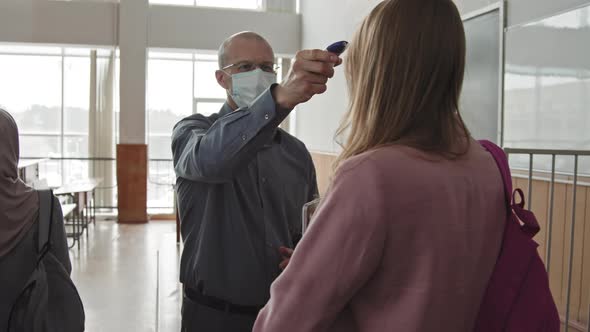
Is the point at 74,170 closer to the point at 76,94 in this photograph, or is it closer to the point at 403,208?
the point at 76,94

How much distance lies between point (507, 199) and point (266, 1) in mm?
10082

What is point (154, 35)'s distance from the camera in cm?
955

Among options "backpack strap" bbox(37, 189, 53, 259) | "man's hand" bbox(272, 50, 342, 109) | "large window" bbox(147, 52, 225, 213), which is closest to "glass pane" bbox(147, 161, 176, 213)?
"large window" bbox(147, 52, 225, 213)

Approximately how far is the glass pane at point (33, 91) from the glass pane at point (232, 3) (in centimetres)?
344

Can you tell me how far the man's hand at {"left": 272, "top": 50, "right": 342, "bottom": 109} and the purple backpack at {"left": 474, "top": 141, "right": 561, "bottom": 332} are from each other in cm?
38

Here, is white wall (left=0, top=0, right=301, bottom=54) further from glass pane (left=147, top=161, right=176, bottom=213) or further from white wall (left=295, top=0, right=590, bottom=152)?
glass pane (left=147, top=161, right=176, bottom=213)

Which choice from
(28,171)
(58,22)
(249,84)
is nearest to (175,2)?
(58,22)

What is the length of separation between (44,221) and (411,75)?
1271 millimetres

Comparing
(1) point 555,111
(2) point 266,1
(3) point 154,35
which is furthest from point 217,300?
(2) point 266,1

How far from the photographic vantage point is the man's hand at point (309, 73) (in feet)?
3.20

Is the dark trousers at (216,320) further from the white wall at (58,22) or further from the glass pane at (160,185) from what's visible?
the glass pane at (160,185)

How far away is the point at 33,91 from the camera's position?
37.5 ft

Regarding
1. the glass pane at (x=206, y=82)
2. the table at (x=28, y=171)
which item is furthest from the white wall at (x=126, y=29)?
the glass pane at (x=206, y=82)

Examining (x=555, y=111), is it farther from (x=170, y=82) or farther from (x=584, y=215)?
(x=170, y=82)
